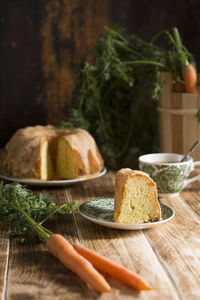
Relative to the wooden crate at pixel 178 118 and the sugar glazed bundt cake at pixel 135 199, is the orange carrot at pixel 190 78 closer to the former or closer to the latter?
the wooden crate at pixel 178 118

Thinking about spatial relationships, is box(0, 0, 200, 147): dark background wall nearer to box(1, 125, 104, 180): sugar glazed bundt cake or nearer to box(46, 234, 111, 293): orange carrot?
box(1, 125, 104, 180): sugar glazed bundt cake

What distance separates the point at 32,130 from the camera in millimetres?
2197

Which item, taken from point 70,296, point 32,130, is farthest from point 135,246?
point 32,130

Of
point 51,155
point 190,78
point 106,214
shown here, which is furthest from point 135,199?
point 190,78

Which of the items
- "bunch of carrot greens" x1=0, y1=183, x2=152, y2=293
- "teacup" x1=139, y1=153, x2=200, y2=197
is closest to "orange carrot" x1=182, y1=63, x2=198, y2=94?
"teacup" x1=139, y1=153, x2=200, y2=197

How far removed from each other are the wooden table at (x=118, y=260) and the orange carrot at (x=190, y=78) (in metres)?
0.61

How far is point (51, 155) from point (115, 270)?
3.34ft

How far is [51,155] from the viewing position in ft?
6.98

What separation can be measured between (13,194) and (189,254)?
615 millimetres

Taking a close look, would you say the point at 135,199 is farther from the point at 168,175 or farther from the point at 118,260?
the point at 168,175

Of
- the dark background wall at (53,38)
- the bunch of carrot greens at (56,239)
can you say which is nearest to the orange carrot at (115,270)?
the bunch of carrot greens at (56,239)

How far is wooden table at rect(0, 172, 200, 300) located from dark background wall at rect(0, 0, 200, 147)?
142 centimetres

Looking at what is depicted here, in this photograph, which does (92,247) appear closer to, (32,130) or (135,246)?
(135,246)

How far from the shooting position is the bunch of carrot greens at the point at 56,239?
1.14 m
